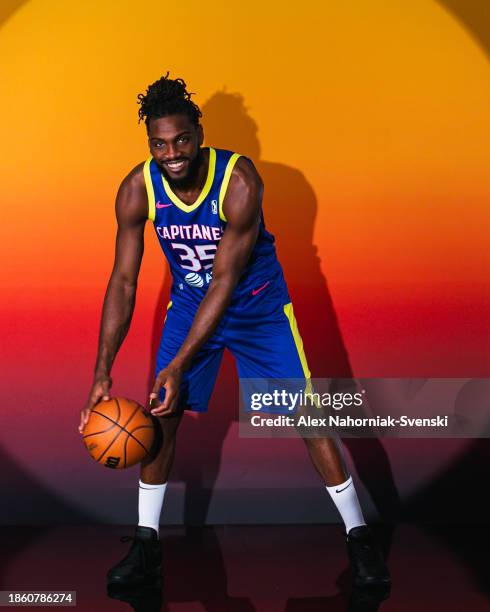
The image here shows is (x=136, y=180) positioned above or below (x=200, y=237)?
above

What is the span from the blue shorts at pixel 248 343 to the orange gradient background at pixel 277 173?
68 centimetres

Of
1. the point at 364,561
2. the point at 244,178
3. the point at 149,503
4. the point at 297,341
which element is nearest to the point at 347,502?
the point at 364,561

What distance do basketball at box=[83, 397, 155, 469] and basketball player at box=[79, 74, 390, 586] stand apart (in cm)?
6

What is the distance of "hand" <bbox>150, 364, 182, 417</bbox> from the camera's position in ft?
9.59

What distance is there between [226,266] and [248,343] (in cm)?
A: 40

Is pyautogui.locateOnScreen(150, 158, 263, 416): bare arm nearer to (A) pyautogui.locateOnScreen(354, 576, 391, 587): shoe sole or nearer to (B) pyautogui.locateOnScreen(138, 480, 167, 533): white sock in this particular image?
(B) pyautogui.locateOnScreen(138, 480, 167, 533): white sock

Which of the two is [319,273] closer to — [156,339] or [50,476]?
[156,339]

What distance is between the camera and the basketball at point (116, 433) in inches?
117

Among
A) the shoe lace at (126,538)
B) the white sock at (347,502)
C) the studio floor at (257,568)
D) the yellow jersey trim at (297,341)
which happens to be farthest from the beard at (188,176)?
the studio floor at (257,568)

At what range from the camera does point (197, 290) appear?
131 inches

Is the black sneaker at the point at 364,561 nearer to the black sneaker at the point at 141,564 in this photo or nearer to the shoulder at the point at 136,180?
the black sneaker at the point at 141,564

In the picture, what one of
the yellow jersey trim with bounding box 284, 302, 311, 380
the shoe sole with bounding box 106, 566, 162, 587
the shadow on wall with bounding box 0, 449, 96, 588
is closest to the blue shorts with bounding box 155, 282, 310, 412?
the yellow jersey trim with bounding box 284, 302, 311, 380

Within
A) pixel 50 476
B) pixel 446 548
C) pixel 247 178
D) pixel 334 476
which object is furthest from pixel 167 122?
pixel 446 548

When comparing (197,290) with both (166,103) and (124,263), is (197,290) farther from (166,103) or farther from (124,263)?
(166,103)
